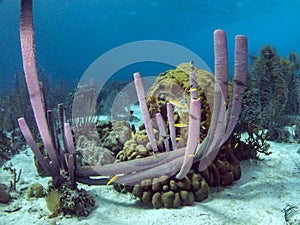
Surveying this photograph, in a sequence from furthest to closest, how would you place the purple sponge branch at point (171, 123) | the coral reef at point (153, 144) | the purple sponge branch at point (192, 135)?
1. the purple sponge branch at point (171, 123)
2. the coral reef at point (153, 144)
3. the purple sponge branch at point (192, 135)

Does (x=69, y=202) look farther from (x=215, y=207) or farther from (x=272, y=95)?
(x=272, y=95)

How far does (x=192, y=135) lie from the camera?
284 cm

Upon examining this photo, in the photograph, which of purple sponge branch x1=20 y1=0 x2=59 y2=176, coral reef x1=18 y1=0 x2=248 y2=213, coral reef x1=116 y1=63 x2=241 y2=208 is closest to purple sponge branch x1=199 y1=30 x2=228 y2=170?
coral reef x1=18 y1=0 x2=248 y2=213

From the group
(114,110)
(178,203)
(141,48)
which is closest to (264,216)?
(178,203)

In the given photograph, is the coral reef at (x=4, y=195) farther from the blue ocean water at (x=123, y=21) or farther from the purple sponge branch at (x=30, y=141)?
the blue ocean water at (x=123, y=21)

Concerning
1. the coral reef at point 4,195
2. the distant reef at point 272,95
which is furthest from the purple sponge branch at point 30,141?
the distant reef at point 272,95

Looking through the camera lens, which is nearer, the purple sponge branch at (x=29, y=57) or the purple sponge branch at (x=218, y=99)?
the purple sponge branch at (x=218, y=99)

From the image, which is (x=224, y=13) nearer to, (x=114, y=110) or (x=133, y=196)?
(x=114, y=110)

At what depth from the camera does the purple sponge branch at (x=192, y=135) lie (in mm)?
2633

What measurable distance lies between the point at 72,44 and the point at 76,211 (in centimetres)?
10919

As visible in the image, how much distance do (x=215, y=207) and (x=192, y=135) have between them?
1.05 m

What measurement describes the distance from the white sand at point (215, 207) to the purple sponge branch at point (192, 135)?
0.51 m

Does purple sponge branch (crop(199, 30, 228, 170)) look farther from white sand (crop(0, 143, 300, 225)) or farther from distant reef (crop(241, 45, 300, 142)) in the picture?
distant reef (crop(241, 45, 300, 142))

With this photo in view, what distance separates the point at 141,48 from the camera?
18.6 feet
